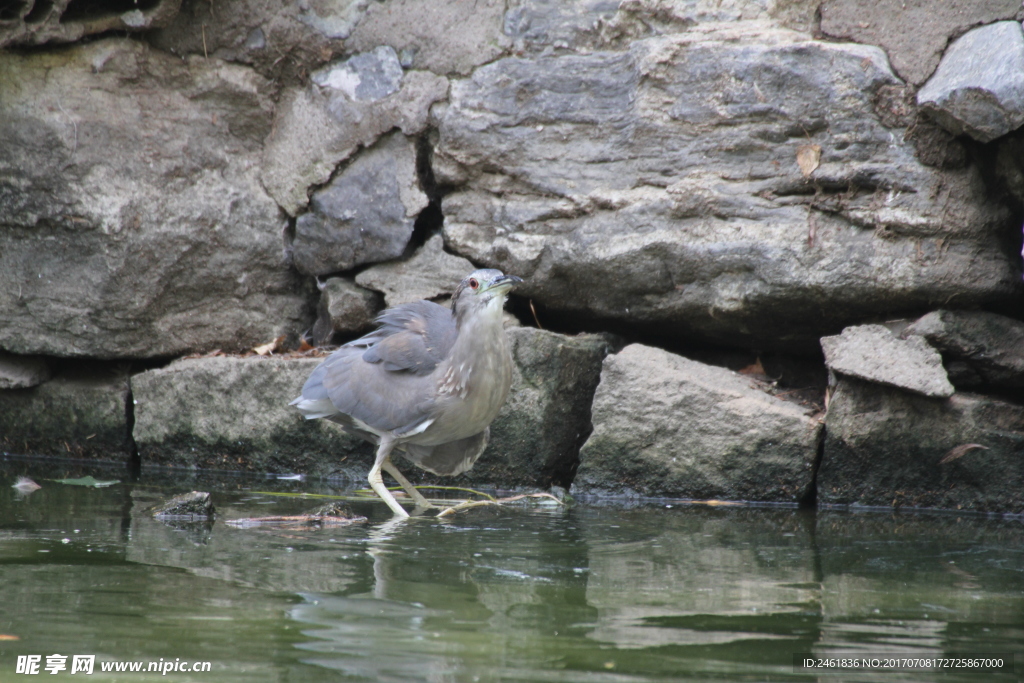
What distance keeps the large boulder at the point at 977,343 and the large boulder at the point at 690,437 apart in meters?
0.77

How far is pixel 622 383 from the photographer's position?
507 centimetres

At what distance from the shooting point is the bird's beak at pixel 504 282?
4.47m

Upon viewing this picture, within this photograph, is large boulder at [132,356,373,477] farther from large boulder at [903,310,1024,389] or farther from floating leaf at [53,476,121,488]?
large boulder at [903,310,1024,389]

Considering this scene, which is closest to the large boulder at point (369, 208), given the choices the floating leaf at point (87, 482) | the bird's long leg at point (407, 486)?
the bird's long leg at point (407, 486)

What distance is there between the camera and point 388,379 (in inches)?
189

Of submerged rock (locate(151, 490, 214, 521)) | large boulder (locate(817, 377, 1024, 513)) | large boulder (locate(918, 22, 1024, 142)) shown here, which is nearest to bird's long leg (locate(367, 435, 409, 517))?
submerged rock (locate(151, 490, 214, 521))

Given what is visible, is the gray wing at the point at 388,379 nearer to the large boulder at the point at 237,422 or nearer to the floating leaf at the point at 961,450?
the large boulder at the point at 237,422

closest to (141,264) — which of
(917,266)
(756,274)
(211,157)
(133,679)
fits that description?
(211,157)

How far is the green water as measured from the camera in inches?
90.7

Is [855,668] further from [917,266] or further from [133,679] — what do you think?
[917,266]

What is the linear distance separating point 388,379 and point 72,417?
2.48m

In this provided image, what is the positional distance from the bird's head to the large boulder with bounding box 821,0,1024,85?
232 centimetres

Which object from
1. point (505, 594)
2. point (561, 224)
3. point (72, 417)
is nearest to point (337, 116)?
point (561, 224)

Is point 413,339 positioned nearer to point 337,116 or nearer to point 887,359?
point 337,116
